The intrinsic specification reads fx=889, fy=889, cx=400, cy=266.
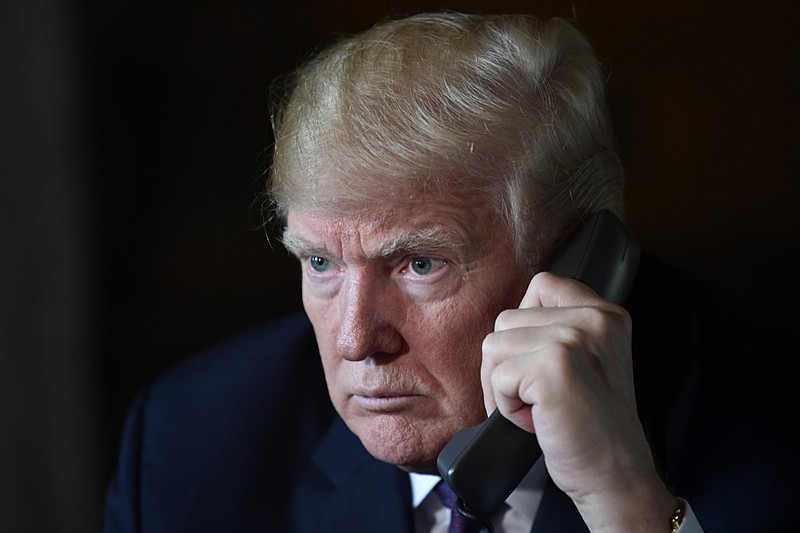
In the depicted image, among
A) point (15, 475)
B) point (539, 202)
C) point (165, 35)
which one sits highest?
point (165, 35)

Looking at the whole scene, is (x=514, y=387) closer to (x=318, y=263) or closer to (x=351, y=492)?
(x=318, y=263)

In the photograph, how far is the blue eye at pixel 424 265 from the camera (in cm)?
114

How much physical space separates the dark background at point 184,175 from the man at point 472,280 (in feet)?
1.06

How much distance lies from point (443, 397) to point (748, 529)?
0.46 meters

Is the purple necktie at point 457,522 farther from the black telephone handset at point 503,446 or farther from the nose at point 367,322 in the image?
the nose at point 367,322

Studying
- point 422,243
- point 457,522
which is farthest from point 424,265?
point 457,522

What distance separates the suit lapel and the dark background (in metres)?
0.57

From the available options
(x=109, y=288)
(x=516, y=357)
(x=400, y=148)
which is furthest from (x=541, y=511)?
(x=109, y=288)

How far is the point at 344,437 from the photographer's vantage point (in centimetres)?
147

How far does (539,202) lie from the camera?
1180 mm

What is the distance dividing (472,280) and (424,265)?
0.22ft

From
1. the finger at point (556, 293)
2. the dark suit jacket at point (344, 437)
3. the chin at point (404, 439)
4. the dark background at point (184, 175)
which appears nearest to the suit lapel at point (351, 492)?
the dark suit jacket at point (344, 437)

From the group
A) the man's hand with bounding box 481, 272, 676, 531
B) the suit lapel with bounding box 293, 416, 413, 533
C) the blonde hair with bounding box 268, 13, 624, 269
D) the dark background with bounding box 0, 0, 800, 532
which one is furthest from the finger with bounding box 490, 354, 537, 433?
the dark background with bounding box 0, 0, 800, 532

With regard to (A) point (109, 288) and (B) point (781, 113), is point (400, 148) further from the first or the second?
(A) point (109, 288)
